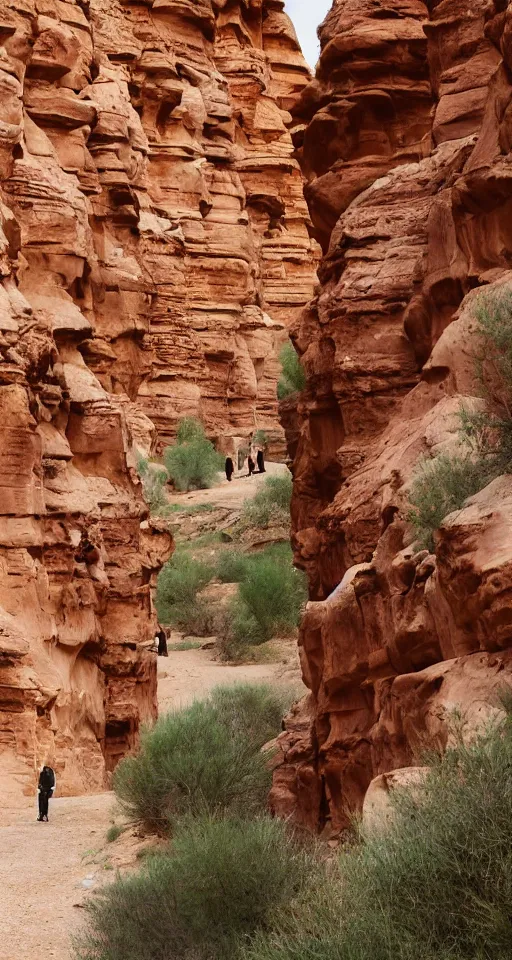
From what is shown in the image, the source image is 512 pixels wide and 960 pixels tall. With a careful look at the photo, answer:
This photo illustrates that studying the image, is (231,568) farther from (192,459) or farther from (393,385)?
(393,385)

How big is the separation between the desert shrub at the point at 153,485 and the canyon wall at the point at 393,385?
26.6m

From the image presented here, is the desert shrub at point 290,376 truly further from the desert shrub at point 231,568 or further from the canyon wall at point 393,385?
the canyon wall at point 393,385

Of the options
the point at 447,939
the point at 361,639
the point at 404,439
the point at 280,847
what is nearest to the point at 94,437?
the point at 404,439

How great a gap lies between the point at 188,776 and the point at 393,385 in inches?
194

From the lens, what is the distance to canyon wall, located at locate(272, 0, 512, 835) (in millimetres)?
8875

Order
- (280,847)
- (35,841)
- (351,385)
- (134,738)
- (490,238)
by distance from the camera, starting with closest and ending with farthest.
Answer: (280,847)
(490,238)
(35,841)
(351,385)
(134,738)

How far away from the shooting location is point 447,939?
6207 millimetres

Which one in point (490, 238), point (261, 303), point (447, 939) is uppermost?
point (261, 303)

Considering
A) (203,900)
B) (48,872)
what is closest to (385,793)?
(203,900)

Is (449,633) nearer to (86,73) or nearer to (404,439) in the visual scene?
(404,439)

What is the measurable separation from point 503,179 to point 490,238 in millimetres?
806

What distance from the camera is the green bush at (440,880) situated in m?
6.12

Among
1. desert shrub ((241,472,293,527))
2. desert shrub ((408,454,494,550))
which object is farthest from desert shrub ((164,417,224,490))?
desert shrub ((408,454,494,550))

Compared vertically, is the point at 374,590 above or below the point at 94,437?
below
